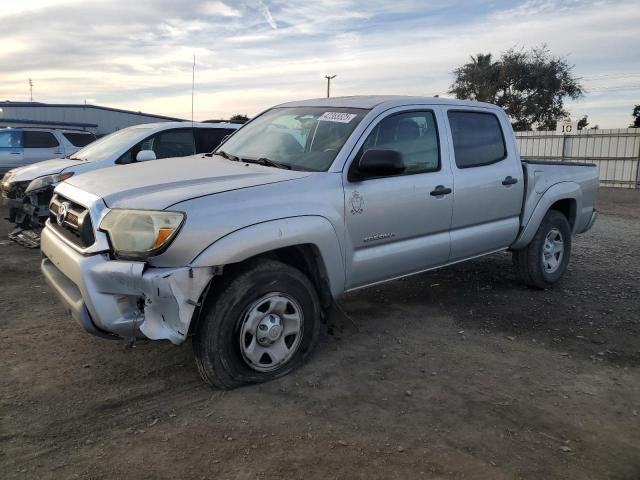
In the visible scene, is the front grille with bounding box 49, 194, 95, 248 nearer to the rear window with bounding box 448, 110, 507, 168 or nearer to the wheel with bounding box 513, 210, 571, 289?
the rear window with bounding box 448, 110, 507, 168

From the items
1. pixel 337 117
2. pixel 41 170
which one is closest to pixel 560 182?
pixel 337 117

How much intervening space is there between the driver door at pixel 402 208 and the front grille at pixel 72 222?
5.46ft

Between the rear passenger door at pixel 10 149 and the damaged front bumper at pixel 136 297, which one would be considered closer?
A: the damaged front bumper at pixel 136 297

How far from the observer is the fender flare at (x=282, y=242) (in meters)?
3.15

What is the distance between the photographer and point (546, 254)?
584 cm

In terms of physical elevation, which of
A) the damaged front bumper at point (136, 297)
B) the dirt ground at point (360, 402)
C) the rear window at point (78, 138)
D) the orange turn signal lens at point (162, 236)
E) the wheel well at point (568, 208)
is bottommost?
the dirt ground at point (360, 402)

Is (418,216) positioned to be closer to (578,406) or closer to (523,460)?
(578,406)

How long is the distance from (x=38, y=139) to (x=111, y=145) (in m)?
7.09

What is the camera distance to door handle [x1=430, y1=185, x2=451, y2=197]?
439 cm

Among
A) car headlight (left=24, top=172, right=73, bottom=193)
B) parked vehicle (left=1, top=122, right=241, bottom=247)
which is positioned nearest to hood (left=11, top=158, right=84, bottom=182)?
parked vehicle (left=1, top=122, right=241, bottom=247)

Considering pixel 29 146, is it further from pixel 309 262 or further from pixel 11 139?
pixel 309 262

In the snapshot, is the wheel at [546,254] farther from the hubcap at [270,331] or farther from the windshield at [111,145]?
the windshield at [111,145]

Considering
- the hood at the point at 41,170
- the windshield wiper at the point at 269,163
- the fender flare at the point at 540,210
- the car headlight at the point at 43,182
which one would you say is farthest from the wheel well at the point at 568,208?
the hood at the point at 41,170

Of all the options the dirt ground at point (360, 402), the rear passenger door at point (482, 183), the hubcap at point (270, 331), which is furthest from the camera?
the rear passenger door at point (482, 183)
